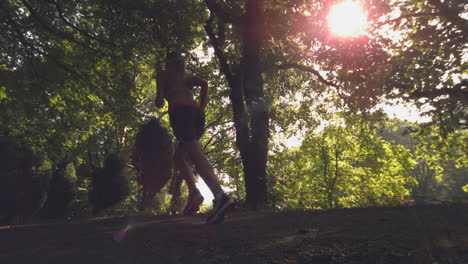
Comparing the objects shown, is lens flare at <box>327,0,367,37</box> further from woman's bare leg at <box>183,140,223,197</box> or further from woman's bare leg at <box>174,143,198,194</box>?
woman's bare leg at <box>183,140,223,197</box>

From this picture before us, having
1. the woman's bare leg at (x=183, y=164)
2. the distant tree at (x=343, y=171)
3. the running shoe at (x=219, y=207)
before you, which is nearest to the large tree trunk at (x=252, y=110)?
the woman's bare leg at (x=183, y=164)

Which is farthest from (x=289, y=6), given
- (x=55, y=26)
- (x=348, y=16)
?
(x=55, y=26)

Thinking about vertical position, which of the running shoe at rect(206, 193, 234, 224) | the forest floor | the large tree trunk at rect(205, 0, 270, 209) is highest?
the large tree trunk at rect(205, 0, 270, 209)

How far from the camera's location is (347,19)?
8.75 meters

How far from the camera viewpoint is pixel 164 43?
7785 mm


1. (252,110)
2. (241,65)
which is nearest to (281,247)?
(252,110)

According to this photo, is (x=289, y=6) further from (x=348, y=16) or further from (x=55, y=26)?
(x=55, y=26)

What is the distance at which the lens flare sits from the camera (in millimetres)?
8484

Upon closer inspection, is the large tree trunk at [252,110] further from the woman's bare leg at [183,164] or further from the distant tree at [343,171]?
the distant tree at [343,171]

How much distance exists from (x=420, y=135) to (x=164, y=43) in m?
11.8

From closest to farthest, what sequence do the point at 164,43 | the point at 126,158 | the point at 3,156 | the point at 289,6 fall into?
the point at 164,43
the point at 289,6
the point at 126,158
the point at 3,156

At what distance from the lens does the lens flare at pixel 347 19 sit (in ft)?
27.8

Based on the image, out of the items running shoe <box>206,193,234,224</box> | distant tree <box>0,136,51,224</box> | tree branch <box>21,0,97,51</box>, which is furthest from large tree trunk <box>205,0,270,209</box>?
distant tree <box>0,136,51,224</box>

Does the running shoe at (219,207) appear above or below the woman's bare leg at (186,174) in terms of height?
below
